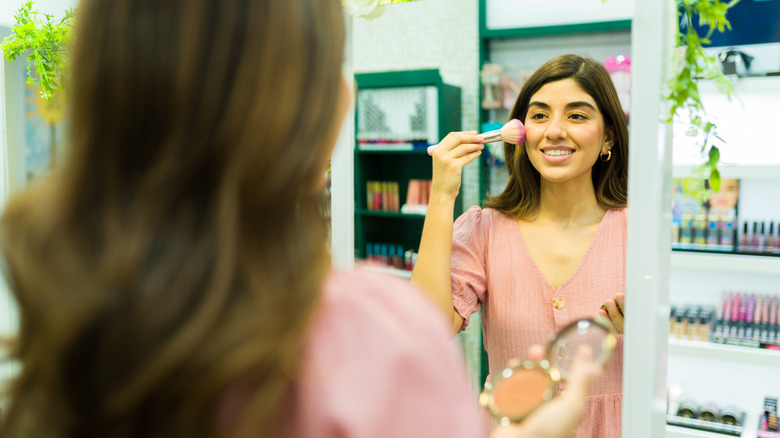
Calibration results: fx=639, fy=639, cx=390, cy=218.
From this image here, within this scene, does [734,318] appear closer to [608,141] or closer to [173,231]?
[608,141]

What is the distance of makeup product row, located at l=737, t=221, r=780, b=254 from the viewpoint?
2115 mm

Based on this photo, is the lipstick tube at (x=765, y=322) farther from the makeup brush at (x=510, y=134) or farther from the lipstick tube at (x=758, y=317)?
the makeup brush at (x=510, y=134)

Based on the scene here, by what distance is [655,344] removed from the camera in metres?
0.85

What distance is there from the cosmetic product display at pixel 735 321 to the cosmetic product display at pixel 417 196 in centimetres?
136

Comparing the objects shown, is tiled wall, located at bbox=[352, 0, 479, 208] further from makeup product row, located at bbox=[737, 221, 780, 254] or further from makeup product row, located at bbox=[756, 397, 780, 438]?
makeup product row, located at bbox=[756, 397, 780, 438]

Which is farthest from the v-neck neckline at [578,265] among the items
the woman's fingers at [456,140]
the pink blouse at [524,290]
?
the woman's fingers at [456,140]

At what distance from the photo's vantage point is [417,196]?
131 inches

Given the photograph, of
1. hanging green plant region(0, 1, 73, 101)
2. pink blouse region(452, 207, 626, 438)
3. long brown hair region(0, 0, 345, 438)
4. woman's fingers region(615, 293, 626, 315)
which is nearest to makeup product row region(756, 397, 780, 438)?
pink blouse region(452, 207, 626, 438)

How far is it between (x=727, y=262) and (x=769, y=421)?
1.80 ft

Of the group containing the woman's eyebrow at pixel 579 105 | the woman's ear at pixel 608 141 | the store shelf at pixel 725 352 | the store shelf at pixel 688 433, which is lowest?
the store shelf at pixel 688 433

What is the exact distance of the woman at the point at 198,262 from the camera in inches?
18.8

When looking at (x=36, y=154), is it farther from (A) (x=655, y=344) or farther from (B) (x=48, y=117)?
(A) (x=655, y=344)

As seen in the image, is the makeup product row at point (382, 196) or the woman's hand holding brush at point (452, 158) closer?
the woman's hand holding brush at point (452, 158)

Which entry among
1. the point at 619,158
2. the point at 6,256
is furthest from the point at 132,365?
the point at 619,158
